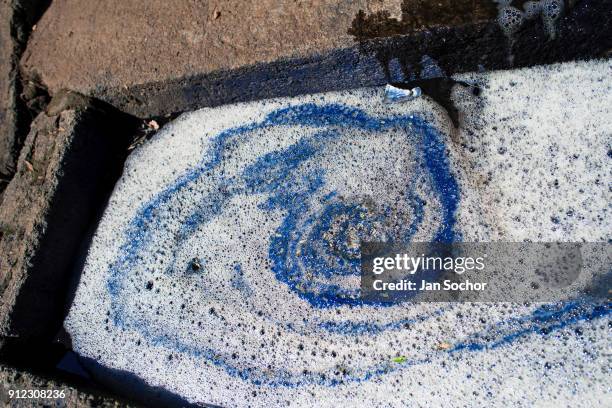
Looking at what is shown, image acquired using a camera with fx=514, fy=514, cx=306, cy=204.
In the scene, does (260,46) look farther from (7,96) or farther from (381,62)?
(7,96)

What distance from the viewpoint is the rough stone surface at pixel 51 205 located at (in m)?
1.50

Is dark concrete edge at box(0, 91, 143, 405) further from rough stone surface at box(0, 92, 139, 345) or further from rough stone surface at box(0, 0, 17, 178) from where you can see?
rough stone surface at box(0, 0, 17, 178)

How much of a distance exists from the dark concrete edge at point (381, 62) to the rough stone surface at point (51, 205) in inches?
4.8

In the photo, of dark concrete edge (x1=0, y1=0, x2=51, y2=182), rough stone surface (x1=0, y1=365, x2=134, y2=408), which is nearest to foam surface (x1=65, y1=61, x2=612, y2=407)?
rough stone surface (x1=0, y1=365, x2=134, y2=408)

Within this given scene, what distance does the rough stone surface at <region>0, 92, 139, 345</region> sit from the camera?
1.50m

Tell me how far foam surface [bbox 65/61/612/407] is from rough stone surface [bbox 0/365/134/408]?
0.50 feet

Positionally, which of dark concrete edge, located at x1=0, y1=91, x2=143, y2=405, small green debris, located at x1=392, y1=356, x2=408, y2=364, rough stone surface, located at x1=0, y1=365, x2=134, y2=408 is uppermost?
dark concrete edge, located at x1=0, y1=91, x2=143, y2=405

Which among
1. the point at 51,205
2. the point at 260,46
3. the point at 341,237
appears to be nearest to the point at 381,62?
the point at 260,46

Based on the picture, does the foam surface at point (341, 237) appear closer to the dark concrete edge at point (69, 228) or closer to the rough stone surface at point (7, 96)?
the dark concrete edge at point (69, 228)

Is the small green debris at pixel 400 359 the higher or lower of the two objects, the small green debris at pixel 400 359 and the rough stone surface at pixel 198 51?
the lower

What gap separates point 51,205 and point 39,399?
55 centimetres

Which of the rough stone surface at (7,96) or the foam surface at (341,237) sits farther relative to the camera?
the rough stone surface at (7,96)

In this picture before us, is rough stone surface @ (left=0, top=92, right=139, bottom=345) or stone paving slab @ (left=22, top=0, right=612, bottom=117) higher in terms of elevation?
stone paving slab @ (left=22, top=0, right=612, bottom=117)

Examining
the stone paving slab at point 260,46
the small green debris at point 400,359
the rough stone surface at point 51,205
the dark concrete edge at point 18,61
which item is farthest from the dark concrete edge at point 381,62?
the small green debris at point 400,359
